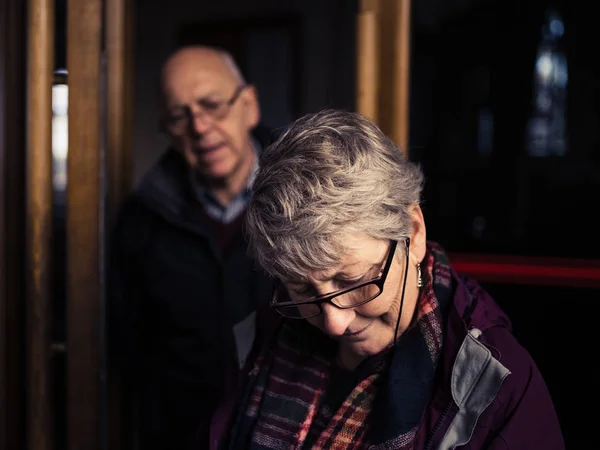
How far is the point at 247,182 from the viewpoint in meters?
2.44

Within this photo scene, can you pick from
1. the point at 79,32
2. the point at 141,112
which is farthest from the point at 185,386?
the point at 141,112

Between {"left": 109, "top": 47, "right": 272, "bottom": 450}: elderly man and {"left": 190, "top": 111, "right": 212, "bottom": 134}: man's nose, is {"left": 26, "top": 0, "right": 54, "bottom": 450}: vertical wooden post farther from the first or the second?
{"left": 190, "top": 111, "right": 212, "bottom": 134}: man's nose

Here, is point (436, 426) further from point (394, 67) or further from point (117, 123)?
point (117, 123)

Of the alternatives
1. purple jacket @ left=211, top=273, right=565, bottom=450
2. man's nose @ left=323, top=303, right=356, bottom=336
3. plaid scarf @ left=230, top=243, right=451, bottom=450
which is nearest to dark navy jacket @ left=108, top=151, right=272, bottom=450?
plaid scarf @ left=230, top=243, right=451, bottom=450

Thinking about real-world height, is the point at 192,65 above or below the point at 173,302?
above

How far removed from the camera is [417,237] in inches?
56.4

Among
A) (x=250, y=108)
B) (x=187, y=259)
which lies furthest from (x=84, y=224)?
(x=250, y=108)

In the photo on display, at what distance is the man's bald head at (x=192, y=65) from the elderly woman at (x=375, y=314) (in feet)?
3.55

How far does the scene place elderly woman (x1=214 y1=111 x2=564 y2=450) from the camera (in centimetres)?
126

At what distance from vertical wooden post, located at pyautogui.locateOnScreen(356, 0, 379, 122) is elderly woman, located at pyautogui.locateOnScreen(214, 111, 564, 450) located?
28.3 inches

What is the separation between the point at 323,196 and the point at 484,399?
19.1 inches

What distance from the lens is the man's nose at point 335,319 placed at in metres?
1.37

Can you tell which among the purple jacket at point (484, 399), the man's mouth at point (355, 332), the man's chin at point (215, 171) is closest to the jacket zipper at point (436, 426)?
the purple jacket at point (484, 399)

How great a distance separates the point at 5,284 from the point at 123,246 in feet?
1.36
